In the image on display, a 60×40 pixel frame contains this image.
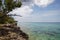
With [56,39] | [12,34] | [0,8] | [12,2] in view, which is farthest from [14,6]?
[56,39]

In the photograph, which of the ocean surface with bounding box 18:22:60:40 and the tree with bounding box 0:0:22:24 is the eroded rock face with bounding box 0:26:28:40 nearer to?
the tree with bounding box 0:0:22:24

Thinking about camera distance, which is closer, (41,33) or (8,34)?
(8,34)

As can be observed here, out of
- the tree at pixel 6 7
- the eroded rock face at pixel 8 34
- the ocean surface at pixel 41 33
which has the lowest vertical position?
the ocean surface at pixel 41 33

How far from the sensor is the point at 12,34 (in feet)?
34.5

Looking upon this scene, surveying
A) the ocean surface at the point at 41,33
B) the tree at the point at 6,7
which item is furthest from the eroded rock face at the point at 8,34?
the ocean surface at the point at 41,33

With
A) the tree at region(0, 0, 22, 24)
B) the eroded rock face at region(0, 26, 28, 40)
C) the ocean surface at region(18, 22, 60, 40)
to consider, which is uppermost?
the tree at region(0, 0, 22, 24)

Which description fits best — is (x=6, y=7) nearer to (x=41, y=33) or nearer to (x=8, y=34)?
(x=8, y=34)

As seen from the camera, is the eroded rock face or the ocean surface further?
the ocean surface

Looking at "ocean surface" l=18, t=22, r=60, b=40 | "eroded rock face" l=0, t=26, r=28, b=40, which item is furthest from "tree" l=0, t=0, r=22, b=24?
"ocean surface" l=18, t=22, r=60, b=40

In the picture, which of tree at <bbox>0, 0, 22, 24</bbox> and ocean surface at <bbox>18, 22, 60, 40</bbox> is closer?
tree at <bbox>0, 0, 22, 24</bbox>

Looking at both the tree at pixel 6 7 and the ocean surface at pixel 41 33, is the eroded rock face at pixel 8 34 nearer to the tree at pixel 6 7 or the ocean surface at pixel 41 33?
the tree at pixel 6 7

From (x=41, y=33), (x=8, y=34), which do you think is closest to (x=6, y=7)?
(x=8, y=34)

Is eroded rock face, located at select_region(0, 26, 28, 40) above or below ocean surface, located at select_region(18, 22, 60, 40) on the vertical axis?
above

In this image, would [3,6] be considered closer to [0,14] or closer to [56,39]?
[0,14]
